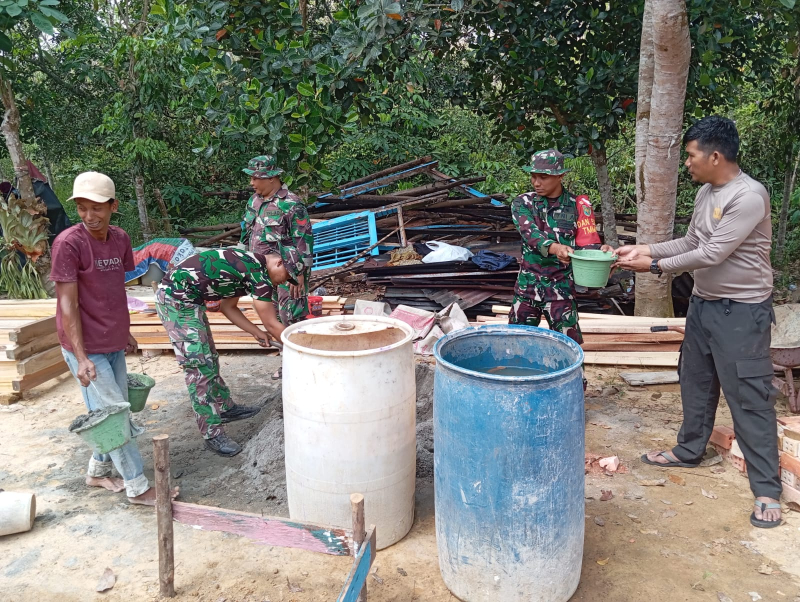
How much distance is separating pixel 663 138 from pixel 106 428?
5.15 m

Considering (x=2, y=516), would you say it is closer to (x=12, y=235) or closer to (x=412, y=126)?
(x=12, y=235)

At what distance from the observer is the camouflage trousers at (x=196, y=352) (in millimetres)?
4523

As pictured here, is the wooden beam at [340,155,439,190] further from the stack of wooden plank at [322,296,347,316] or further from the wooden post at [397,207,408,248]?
the stack of wooden plank at [322,296,347,316]

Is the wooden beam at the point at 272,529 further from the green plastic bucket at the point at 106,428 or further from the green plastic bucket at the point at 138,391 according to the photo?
the green plastic bucket at the point at 138,391

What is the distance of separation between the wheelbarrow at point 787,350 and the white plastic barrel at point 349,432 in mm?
2575

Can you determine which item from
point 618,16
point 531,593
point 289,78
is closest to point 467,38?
point 618,16

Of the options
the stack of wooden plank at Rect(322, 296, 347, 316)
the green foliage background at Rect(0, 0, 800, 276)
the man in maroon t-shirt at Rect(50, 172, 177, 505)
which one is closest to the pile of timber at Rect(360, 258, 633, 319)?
the stack of wooden plank at Rect(322, 296, 347, 316)

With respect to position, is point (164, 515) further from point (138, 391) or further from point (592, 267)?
point (592, 267)

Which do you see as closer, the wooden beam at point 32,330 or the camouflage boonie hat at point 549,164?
the camouflage boonie hat at point 549,164

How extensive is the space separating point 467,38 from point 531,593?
6994mm

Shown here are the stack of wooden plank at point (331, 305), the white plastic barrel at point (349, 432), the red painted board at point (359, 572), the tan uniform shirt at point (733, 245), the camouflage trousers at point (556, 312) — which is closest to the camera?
the red painted board at point (359, 572)

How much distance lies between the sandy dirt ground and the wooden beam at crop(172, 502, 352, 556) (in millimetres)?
458

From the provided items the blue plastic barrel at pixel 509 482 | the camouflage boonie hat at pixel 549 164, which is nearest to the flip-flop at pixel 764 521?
the blue plastic barrel at pixel 509 482

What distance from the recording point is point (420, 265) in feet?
26.9
